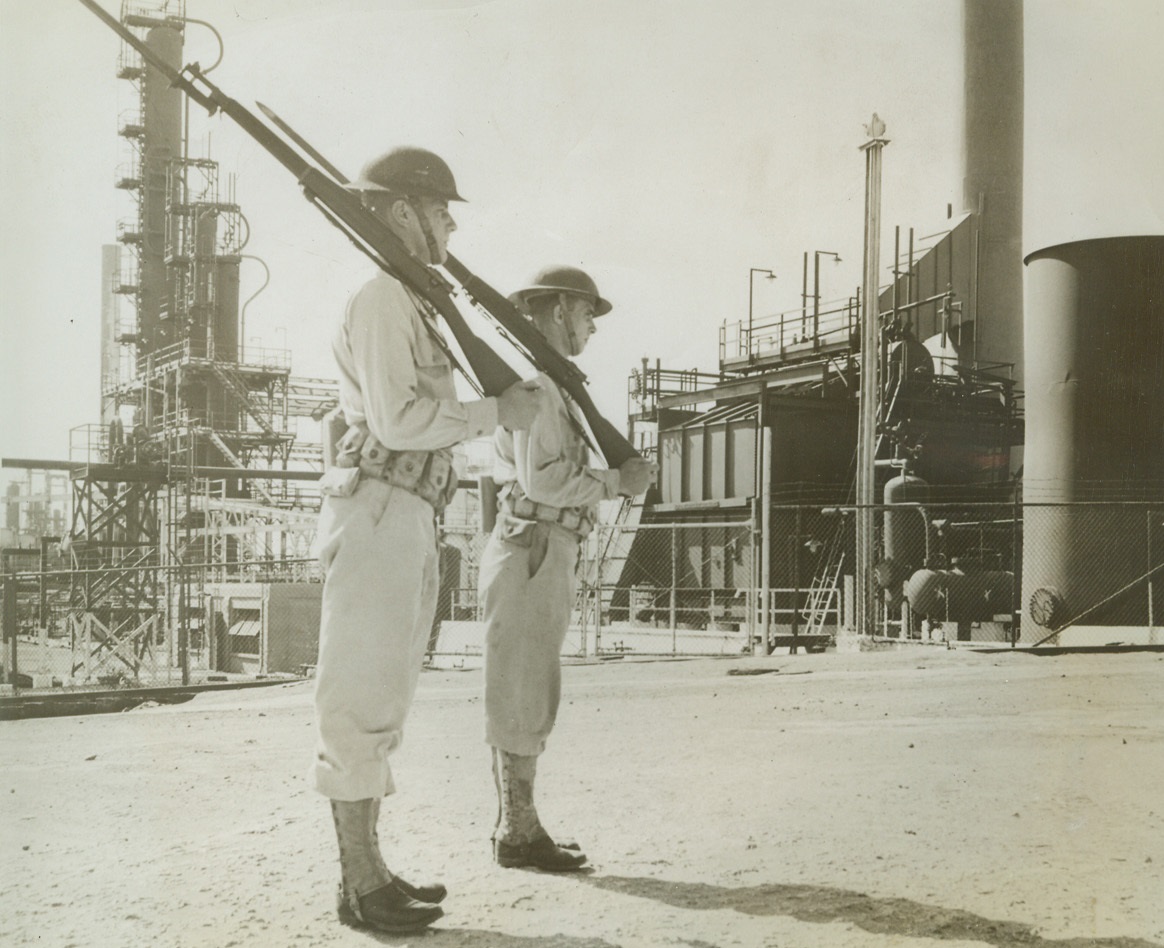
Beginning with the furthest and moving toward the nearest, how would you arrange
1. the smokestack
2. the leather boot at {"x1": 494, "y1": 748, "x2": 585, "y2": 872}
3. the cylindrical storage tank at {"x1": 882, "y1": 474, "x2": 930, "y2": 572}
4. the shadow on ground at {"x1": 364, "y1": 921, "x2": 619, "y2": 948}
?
the cylindrical storage tank at {"x1": 882, "y1": 474, "x2": 930, "y2": 572}
the smokestack
the leather boot at {"x1": 494, "y1": 748, "x2": 585, "y2": 872}
the shadow on ground at {"x1": 364, "y1": 921, "x2": 619, "y2": 948}

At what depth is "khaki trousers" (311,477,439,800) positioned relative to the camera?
118 inches

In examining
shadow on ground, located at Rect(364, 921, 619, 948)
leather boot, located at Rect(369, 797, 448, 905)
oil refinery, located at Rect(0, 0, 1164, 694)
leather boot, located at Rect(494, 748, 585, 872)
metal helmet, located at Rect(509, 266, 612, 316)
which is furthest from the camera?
oil refinery, located at Rect(0, 0, 1164, 694)

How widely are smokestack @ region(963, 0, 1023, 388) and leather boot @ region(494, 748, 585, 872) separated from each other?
21.2ft

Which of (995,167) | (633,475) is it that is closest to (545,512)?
(633,475)

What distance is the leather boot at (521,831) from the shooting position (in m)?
3.68

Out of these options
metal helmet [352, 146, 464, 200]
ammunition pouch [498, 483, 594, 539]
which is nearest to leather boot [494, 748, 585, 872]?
ammunition pouch [498, 483, 594, 539]

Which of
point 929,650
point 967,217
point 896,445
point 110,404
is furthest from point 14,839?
point 967,217

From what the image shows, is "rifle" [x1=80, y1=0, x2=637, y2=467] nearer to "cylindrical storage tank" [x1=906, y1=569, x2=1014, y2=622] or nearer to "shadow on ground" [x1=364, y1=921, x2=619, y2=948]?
"shadow on ground" [x1=364, y1=921, x2=619, y2=948]

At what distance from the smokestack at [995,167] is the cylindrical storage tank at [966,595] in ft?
16.2

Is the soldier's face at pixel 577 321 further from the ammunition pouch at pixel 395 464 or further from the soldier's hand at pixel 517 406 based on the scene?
the ammunition pouch at pixel 395 464

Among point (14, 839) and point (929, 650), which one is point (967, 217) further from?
point (14, 839)

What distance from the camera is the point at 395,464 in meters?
3.12

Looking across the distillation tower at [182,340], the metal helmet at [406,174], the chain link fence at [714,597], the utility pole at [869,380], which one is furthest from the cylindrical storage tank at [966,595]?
the metal helmet at [406,174]

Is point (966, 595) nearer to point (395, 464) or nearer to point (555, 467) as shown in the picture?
point (555, 467)
